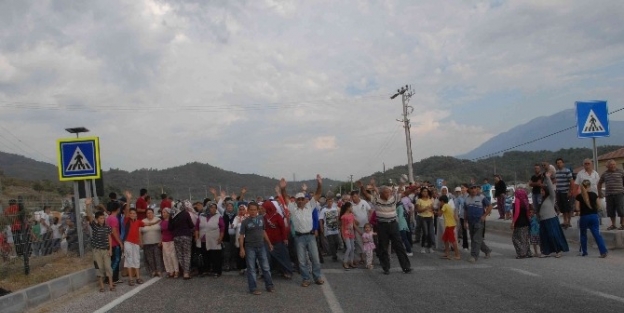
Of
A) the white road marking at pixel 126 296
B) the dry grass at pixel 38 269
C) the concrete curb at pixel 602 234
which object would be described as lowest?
the concrete curb at pixel 602 234

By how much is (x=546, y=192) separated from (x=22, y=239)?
1111 centimetres

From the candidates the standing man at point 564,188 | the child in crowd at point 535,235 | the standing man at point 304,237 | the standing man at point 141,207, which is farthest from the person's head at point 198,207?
the standing man at point 564,188

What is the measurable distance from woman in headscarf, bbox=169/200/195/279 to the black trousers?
412cm

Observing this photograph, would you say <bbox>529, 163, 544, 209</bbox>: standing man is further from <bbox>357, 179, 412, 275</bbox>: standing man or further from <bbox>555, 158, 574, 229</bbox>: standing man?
<bbox>357, 179, 412, 275</bbox>: standing man

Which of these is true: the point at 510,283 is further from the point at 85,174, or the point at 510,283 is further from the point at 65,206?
the point at 65,206

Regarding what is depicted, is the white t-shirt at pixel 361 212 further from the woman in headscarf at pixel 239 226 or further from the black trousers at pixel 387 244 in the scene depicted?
the woman in headscarf at pixel 239 226

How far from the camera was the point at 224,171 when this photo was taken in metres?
80.1

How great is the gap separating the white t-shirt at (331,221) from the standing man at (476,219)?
3.24 metres

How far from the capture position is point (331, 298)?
9.21 meters

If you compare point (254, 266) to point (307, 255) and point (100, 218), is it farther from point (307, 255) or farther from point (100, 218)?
point (100, 218)

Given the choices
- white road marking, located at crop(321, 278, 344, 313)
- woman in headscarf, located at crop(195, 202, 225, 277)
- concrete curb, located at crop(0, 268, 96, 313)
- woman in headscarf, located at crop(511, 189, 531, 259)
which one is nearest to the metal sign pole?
concrete curb, located at crop(0, 268, 96, 313)

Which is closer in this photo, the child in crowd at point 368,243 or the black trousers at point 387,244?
the black trousers at point 387,244

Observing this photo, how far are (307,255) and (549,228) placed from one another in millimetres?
5754

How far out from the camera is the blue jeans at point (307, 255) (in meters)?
10.9
